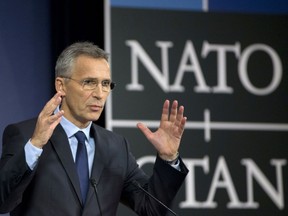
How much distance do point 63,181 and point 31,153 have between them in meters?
0.22

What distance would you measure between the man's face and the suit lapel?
9cm

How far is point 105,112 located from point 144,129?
1630 millimetres

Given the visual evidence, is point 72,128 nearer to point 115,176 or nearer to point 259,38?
point 115,176

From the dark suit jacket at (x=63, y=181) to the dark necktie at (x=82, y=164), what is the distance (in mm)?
33

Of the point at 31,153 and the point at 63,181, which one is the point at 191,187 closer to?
the point at 63,181

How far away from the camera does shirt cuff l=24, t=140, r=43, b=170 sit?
103 inches

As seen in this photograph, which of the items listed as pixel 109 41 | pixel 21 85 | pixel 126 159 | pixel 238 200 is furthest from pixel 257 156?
pixel 126 159

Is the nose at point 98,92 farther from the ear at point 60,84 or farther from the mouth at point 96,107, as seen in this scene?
the ear at point 60,84

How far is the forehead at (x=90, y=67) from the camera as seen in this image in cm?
292

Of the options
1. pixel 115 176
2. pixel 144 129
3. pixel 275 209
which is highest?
pixel 144 129

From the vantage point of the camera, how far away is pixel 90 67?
2.94 m

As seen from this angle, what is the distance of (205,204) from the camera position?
15.5ft

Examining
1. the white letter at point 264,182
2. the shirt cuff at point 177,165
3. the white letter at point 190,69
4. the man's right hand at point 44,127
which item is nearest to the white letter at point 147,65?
the white letter at point 190,69

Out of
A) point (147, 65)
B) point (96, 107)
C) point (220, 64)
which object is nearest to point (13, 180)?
point (96, 107)
